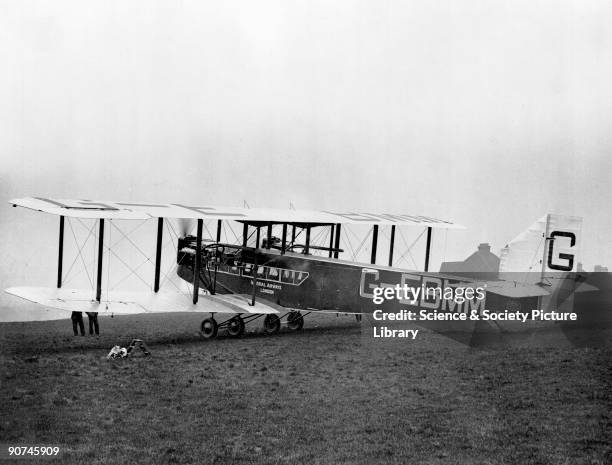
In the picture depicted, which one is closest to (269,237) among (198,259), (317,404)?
(198,259)

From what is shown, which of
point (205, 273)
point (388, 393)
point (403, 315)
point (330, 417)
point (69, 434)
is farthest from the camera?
point (205, 273)

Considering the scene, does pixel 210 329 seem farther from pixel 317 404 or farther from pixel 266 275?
pixel 317 404

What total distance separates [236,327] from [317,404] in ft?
18.5

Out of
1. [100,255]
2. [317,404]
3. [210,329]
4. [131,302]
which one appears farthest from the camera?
[210,329]

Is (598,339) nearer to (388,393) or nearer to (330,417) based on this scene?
(388,393)

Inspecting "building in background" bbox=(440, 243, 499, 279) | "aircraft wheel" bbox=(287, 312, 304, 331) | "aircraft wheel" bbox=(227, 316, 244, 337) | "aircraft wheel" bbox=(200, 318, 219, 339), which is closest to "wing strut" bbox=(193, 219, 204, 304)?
"aircraft wheel" bbox=(200, 318, 219, 339)

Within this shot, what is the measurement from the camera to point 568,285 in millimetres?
11648

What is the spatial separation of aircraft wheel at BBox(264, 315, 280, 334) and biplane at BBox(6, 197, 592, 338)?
23 millimetres

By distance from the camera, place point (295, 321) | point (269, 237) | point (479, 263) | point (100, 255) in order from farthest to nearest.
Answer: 1. point (479, 263)
2. point (269, 237)
3. point (295, 321)
4. point (100, 255)

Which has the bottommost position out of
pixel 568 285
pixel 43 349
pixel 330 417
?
pixel 43 349

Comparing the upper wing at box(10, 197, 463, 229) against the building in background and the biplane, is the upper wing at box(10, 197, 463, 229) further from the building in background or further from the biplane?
the building in background

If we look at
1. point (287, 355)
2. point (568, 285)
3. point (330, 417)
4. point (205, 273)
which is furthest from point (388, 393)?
point (205, 273)

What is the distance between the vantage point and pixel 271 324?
45.4 feet

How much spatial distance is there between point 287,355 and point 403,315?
3208mm
